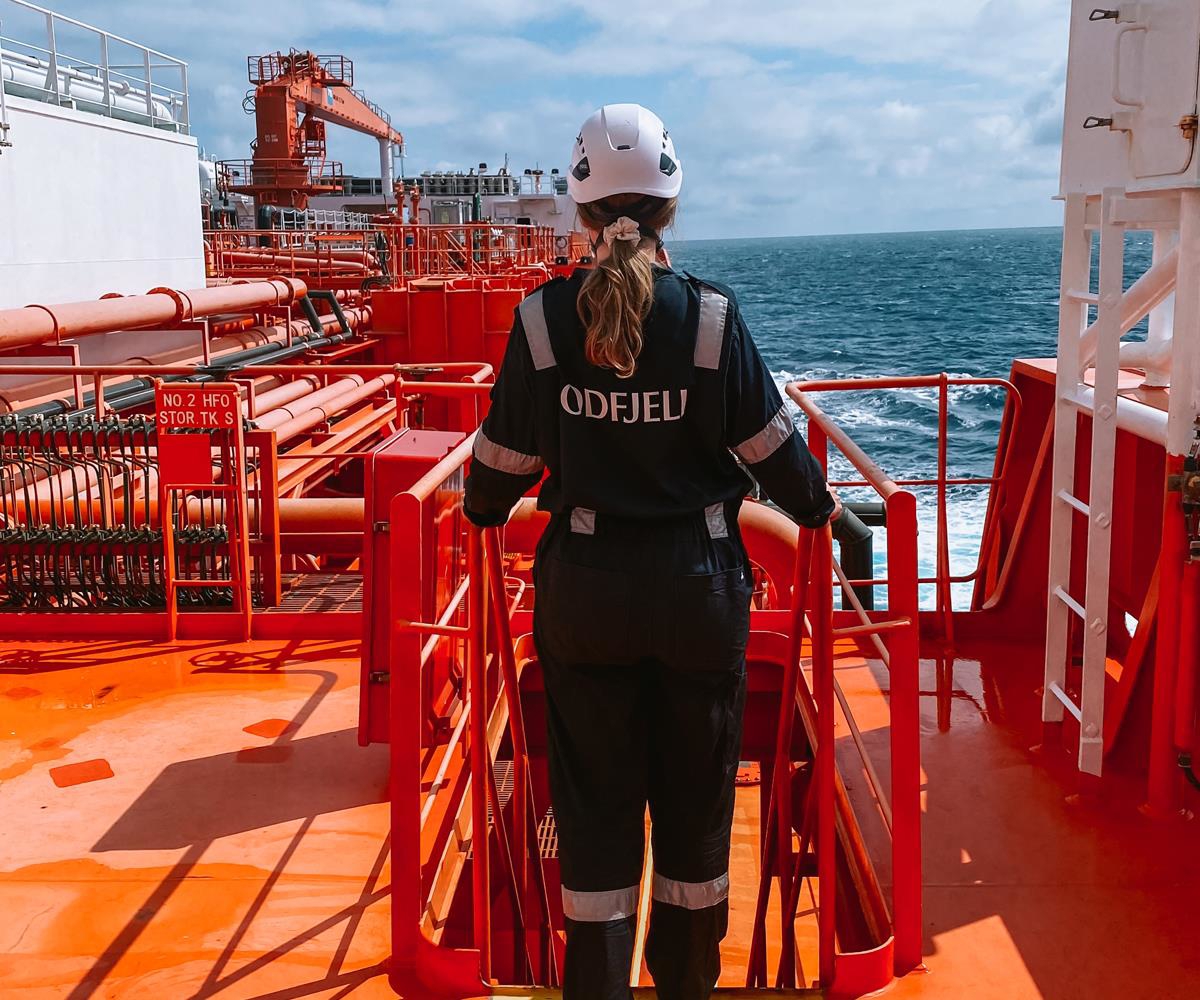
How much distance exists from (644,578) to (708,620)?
0.17 m

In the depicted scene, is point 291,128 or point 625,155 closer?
point 625,155

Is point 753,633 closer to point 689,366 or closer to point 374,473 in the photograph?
point 374,473

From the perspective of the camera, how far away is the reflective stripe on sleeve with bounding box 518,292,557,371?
249 cm

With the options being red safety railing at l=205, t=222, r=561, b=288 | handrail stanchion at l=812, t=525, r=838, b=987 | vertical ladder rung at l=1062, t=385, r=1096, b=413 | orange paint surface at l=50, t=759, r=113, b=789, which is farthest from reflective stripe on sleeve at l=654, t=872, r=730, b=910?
red safety railing at l=205, t=222, r=561, b=288

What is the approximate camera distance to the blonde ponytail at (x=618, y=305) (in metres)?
2.34

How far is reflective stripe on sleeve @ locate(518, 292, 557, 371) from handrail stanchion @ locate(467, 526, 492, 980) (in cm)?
68

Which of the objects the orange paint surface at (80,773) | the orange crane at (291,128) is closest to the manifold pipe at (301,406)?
the orange paint surface at (80,773)

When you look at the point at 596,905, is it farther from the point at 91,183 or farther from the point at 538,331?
the point at 91,183

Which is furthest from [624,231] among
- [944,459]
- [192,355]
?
[192,355]

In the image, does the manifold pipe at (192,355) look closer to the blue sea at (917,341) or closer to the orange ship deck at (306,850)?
the orange ship deck at (306,850)

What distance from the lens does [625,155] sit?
8.14 ft

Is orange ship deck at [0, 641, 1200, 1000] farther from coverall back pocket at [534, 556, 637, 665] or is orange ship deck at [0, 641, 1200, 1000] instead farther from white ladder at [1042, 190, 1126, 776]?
coverall back pocket at [534, 556, 637, 665]

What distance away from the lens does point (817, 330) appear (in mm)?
61250

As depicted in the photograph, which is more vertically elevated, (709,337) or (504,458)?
(709,337)
